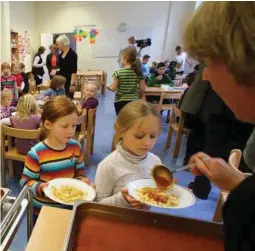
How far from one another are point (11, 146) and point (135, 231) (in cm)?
181

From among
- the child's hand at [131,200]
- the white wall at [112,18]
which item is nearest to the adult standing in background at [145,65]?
the white wall at [112,18]

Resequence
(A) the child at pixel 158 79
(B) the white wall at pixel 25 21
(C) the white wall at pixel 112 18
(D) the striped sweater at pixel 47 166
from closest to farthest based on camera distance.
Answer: (D) the striped sweater at pixel 47 166, (A) the child at pixel 158 79, (B) the white wall at pixel 25 21, (C) the white wall at pixel 112 18

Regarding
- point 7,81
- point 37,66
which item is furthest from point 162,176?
point 37,66

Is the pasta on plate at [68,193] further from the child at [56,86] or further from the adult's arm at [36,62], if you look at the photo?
the adult's arm at [36,62]

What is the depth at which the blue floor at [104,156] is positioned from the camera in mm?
1602

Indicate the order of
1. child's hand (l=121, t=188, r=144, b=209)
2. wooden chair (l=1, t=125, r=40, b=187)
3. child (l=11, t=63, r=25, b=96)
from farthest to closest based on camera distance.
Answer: child (l=11, t=63, r=25, b=96) → wooden chair (l=1, t=125, r=40, b=187) → child's hand (l=121, t=188, r=144, b=209)

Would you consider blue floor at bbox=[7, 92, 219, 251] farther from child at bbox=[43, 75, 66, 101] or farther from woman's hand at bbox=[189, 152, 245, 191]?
child at bbox=[43, 75, 66, 101]

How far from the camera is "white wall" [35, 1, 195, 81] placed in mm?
7086

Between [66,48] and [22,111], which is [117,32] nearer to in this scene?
[66,48]

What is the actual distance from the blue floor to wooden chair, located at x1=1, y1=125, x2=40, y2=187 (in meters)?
0.12

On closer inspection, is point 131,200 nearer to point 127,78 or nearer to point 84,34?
point 127,78

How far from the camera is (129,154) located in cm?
102

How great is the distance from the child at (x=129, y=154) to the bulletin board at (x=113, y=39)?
21.7ft

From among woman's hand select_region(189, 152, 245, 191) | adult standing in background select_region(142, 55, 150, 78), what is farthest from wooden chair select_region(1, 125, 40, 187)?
adult standing in background select_region(142, 55, 150, 78)
